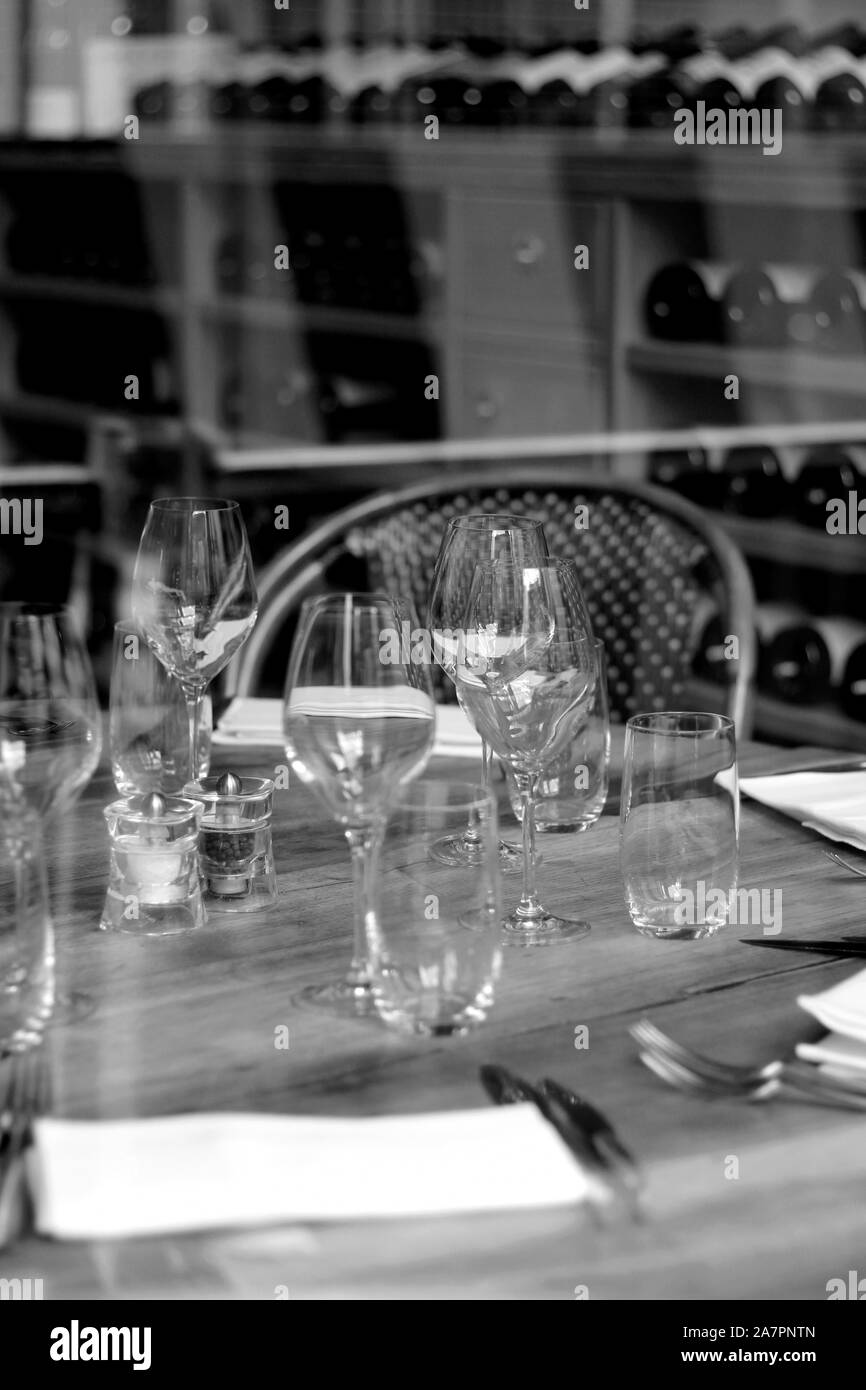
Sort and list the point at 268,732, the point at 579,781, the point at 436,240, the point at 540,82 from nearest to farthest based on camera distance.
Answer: the point at 579,781 → the point at 268,732 → the point at 540,82 → the point at 436,240

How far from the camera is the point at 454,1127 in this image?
77 centimetres

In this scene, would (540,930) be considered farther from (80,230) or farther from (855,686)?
(80,230)

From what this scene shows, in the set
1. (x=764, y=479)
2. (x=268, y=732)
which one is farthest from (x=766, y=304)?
(x=268, y=732)

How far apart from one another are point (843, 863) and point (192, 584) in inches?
18.4

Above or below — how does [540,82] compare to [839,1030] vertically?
above

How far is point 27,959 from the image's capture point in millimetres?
848

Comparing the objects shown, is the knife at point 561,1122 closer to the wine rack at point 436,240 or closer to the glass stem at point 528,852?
the glass stem at point 528,852

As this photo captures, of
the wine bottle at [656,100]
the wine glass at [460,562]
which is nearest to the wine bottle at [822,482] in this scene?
the wine bottle at [656,100]

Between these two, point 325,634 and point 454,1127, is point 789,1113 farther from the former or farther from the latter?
point 325,634

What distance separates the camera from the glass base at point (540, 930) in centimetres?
102

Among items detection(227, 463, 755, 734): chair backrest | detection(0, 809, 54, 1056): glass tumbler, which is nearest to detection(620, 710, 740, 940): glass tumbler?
detection(0, 809, 54, 1056): glass tumbler

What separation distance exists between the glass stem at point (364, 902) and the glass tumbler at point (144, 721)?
304 millimetres

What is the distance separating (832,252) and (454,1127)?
2405mm
